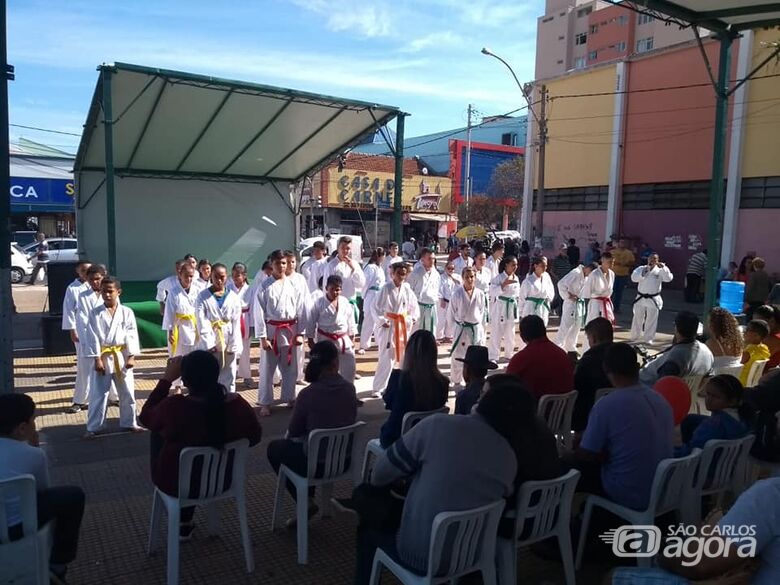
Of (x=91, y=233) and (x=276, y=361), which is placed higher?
(x=91, y=233)

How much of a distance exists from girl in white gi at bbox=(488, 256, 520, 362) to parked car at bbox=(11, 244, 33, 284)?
17916mm

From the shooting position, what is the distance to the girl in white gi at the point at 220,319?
21.9 feet

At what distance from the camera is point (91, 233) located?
12.4 meters

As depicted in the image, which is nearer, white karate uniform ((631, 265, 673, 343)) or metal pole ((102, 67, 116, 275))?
metal pole ((102, 67, 116, 275))

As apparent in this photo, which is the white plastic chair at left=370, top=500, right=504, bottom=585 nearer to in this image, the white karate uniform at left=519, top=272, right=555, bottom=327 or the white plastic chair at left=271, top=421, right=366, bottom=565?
the white plastic chair at left=271, top=421, right=366, bottom=565

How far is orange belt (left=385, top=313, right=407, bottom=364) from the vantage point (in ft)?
25.3

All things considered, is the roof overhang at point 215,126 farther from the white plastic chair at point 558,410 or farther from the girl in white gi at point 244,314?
the white plastic chair at point 558,410

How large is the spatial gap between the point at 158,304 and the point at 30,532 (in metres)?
7.01

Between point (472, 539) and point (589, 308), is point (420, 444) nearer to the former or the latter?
point (472, 539)

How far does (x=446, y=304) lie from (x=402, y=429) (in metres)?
7.22

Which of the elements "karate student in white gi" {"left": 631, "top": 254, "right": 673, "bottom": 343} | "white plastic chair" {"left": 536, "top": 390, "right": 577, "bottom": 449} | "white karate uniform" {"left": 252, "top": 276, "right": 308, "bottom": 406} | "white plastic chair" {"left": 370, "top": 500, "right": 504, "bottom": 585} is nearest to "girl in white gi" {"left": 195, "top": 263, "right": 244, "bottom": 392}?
"white karate uniform" {"left": 252, "top": 276, "right": 308, "bottom": 406}

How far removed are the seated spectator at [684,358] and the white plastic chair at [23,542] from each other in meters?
4.19

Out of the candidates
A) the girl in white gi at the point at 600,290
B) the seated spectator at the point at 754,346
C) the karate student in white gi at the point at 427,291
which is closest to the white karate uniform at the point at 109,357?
the karate student in white gi at the point at 427,291

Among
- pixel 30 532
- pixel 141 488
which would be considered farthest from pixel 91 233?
pixel 30 532
